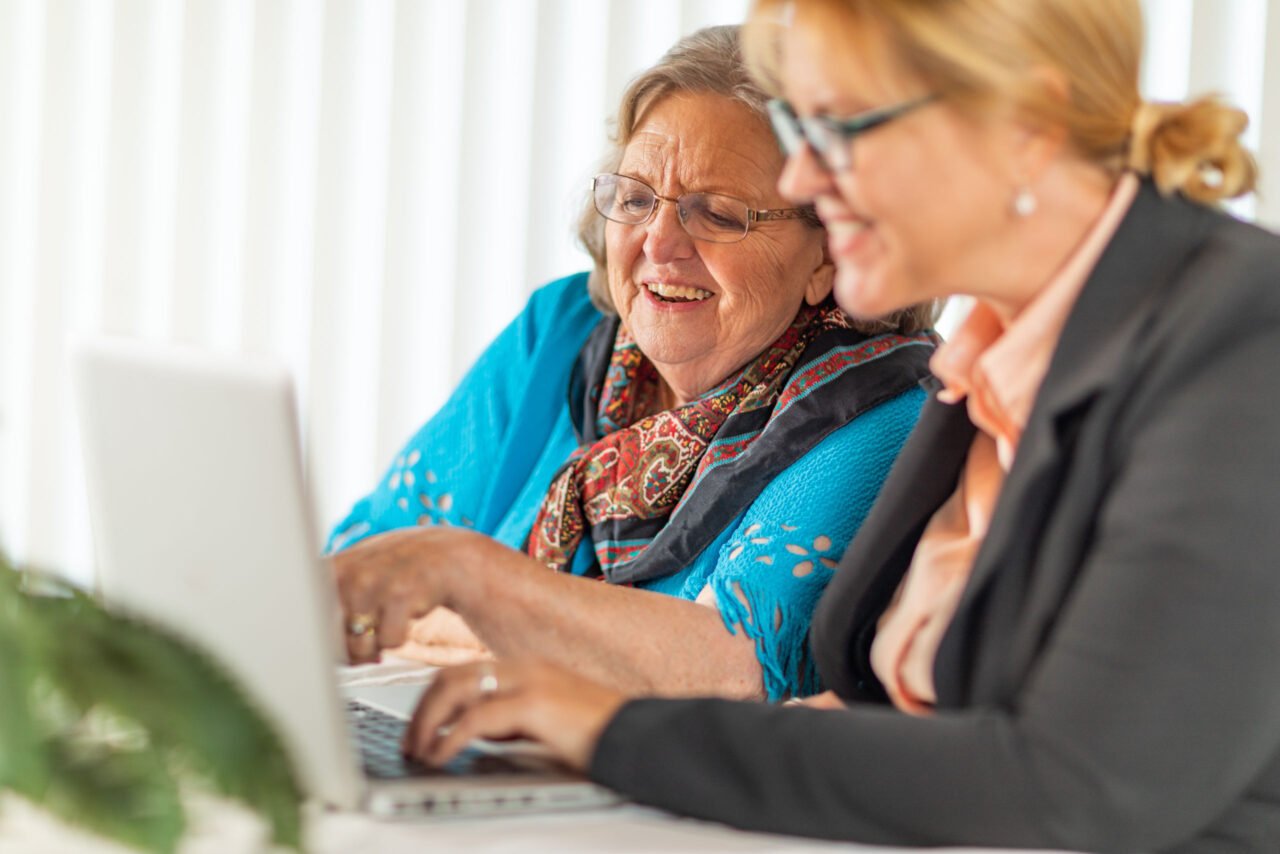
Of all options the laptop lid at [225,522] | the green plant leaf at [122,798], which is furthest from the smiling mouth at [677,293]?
the green plant leaf at [122,798]

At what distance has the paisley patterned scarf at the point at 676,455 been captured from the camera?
1.84 meters

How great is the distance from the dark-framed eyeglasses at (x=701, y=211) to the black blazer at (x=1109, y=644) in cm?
84

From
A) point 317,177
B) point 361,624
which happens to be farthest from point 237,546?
point 317,177

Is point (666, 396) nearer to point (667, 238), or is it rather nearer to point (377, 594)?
point (667, 238)

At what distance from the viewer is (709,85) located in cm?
196

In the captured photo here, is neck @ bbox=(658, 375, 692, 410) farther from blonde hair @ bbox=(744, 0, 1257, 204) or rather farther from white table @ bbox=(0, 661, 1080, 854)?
white table @ bbox=(0, 661, 1080, 854)

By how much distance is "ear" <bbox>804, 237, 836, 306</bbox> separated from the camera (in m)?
1.95

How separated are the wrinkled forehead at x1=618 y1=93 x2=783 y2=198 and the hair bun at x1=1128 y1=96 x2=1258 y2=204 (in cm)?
82

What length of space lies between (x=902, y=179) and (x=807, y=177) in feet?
0.28

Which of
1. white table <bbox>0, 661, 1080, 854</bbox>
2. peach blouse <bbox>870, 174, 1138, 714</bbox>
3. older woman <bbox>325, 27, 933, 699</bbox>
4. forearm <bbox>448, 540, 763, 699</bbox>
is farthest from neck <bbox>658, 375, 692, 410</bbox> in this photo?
white table <bbox>0, 661, 1080, 854</bbox>

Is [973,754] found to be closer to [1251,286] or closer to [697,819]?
[697,819]

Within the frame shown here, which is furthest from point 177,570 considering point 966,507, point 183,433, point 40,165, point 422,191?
point 40,165

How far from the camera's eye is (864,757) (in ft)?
3.21

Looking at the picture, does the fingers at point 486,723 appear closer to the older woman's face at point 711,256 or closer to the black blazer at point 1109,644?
the black blazer at point 1109,644
